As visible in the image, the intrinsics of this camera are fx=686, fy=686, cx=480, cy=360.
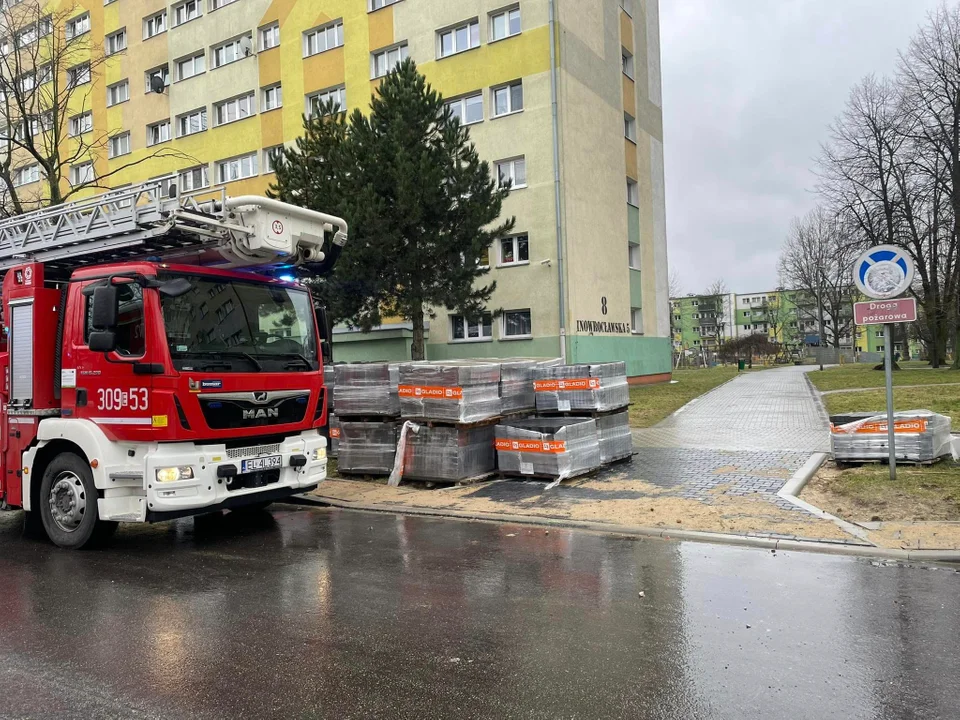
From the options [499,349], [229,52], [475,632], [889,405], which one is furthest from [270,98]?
[475,632]

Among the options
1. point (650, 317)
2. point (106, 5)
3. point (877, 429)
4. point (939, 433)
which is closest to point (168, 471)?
point (877, 429)

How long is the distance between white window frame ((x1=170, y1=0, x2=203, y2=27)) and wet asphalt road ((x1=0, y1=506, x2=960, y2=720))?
32.0 meters

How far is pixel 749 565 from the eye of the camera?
5.87 metres

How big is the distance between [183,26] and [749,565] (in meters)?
35.3

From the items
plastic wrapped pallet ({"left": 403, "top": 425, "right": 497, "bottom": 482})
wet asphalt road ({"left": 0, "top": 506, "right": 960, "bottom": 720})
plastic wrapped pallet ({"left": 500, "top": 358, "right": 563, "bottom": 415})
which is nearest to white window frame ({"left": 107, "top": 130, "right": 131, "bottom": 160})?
plastic wrapped pallet ({"left": 500, "top": 358, "right": 563, "bottom": 415})

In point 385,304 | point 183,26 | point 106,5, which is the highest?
point 106,5

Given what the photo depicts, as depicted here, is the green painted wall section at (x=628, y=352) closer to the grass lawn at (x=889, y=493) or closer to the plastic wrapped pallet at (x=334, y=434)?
the plastic wrapped pallet at (x=334, y=434)

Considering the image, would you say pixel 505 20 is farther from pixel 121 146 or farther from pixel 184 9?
pixel 121 146

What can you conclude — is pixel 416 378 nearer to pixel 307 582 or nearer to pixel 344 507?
pixel 344 507

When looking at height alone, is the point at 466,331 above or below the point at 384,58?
below

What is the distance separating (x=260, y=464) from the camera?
6949mm

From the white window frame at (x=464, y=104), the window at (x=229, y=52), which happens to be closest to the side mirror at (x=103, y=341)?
the white window frame at (x=464, y=104)

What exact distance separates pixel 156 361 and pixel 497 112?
20.6 metres

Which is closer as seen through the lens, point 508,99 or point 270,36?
point 508,99
